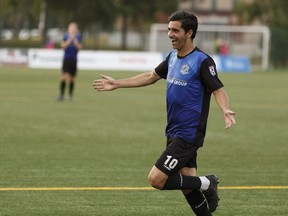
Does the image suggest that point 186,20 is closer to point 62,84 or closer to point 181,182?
point 181,182

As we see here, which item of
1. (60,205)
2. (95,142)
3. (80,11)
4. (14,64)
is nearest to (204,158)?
(95,142)

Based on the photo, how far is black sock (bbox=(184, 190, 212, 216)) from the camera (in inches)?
356

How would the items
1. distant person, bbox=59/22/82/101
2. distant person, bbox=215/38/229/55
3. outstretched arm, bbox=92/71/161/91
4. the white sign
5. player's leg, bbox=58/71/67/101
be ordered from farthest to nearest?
distant person, bbox=215/38/229/55 < the white sign < distant person, bbox=59/22/82/101 < player's leg, bbox=58/71/67/101 < outstretched arm, bbox=92/71/161/91

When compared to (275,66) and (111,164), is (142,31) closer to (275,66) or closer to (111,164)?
(275,66)

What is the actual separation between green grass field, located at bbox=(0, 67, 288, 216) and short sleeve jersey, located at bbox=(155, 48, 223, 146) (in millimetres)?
1546

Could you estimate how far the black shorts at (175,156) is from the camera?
8695 mm

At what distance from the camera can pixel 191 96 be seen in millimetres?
8812

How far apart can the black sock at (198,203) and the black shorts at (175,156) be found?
43cm

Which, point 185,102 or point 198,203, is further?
point 198,203

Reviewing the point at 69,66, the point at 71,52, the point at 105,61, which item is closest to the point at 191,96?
the point at 69,66

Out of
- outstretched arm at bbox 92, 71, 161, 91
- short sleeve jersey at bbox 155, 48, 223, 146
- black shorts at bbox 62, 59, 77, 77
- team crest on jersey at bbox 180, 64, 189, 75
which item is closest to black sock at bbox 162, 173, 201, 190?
short sleeve jersey at bbox 155, 48, 223, 146

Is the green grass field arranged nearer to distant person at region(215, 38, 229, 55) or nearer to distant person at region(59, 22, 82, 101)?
distant person at region(59, 22, 82, 101)

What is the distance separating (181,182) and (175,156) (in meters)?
0.29

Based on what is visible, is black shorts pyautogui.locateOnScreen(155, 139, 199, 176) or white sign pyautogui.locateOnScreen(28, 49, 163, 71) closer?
black shorts pyautogui.locateOnScreen(155, 139, 199, 176)
